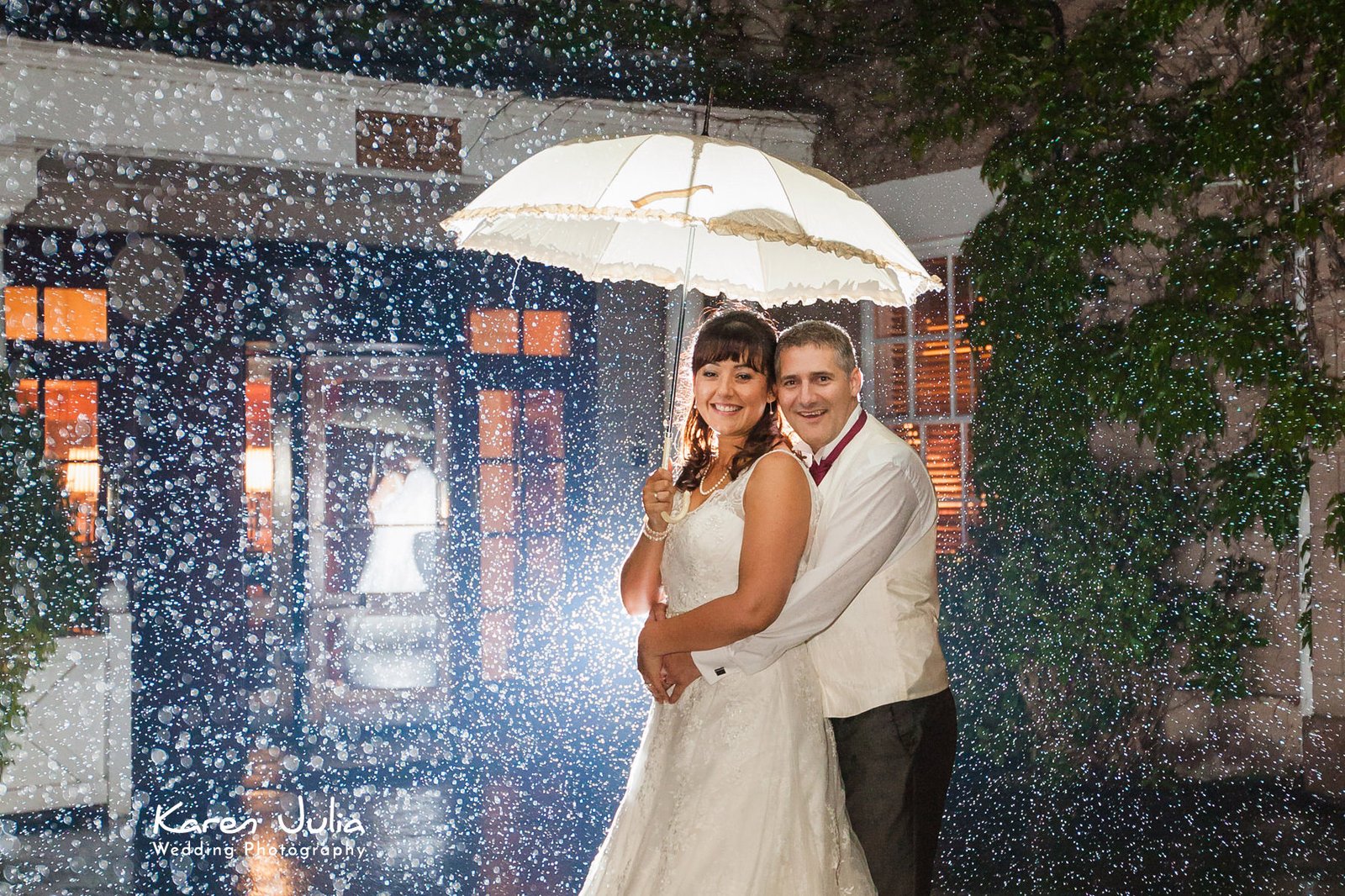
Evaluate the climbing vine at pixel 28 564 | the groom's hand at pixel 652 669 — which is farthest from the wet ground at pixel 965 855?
the groom's hand at pixel 652 669

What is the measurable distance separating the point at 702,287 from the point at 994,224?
9.38 ft

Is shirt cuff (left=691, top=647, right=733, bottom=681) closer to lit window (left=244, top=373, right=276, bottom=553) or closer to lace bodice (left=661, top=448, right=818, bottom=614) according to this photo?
lace bodice (left=661, top=448, right=818, bottom=614)

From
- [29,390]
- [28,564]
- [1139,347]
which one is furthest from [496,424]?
[1139,347]

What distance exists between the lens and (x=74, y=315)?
649cm

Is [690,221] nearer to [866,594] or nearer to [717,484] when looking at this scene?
[717,484]

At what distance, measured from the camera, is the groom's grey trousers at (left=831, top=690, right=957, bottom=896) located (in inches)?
90.6

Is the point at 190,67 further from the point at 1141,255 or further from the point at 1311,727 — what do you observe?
the point at 1311,727

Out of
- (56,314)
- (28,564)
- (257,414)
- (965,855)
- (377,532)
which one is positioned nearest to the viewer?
(965,855)

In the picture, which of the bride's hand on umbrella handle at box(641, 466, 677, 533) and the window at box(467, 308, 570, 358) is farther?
the window at box(467, 308, 570, 358)

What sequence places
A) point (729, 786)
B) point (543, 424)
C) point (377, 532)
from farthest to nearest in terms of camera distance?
1. point (543, 424)
2. point (377, 532)
3. point (729, 786)

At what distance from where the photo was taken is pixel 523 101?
597 cm

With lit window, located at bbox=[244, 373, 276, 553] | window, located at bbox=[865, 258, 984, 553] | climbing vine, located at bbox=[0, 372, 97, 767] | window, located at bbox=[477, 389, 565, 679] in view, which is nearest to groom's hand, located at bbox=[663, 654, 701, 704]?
climbing vine, located at bbox=[0, 372, 97, 767]

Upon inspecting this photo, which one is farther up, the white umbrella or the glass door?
the white umbrella

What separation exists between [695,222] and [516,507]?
481cm
